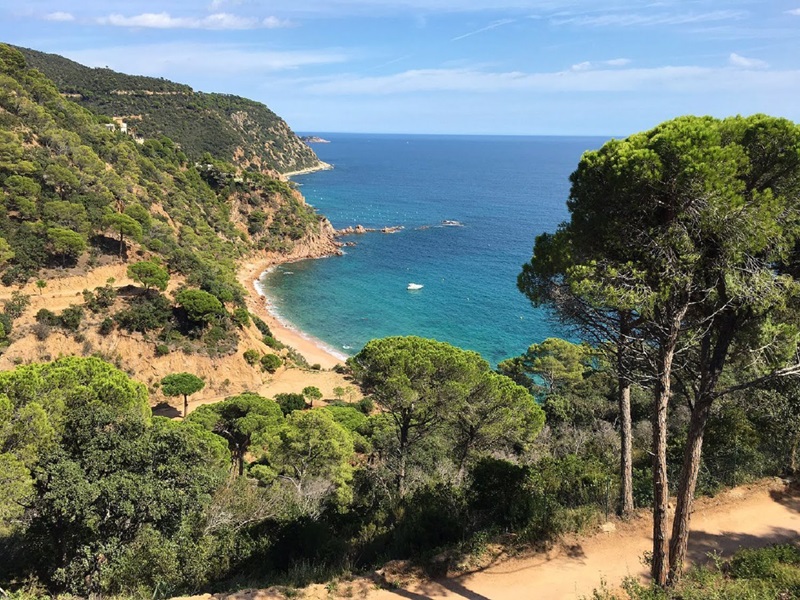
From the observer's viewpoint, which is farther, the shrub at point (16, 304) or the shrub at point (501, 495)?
the shrub at point (16, 304)

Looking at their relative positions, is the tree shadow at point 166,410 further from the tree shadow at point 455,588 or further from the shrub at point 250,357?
the tree shadow at point 455,588

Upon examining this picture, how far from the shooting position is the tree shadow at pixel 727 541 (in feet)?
28.0

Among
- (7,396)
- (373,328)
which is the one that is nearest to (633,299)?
(7,396)

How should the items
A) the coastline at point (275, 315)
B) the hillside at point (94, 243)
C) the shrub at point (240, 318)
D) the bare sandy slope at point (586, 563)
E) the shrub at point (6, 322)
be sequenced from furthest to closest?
the coastline at point (275, 315) < the shrub at point (240, 318) < the hillside at point (94, 243) < the shrub at point (6, 322) < the bare sandy slope at point (586, 563)

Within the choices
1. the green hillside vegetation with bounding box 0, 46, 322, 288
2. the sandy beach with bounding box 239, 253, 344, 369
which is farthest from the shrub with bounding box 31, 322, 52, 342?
the sandy beach with bounding box 239, 253, 344, 369

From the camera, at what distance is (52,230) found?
98.4 feet

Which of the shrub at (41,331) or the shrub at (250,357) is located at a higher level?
the shrub at (41,331)

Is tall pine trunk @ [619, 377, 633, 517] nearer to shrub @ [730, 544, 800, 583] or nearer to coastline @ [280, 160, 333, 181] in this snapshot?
shrub @ [730, 544, 800, 583]

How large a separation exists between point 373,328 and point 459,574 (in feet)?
130

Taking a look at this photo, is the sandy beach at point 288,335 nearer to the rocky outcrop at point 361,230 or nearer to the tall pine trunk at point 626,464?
the rocky outcrop at point 361,230

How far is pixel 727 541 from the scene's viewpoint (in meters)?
8.93

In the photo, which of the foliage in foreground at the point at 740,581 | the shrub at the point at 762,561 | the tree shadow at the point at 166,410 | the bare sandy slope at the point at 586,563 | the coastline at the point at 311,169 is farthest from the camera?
the coastline at the point at 311,169

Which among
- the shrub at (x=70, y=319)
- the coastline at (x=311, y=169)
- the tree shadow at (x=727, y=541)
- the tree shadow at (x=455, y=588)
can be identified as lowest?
the shrub at (x=70, y=319)

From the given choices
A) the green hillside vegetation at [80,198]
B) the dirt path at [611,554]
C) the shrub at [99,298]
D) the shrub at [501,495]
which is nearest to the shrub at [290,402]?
the green hillside vegetation at [80,198]
